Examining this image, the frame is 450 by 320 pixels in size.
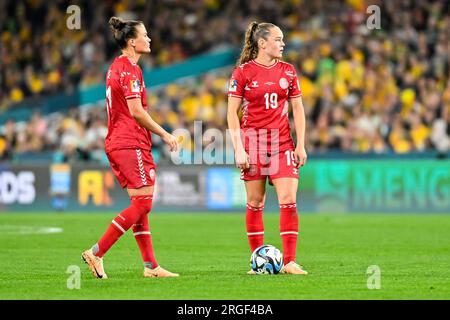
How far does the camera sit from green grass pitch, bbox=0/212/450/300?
9.77m

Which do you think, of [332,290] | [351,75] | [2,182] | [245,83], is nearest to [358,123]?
[351,75]

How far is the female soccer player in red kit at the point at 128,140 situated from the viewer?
1088cm

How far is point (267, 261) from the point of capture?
1122cm

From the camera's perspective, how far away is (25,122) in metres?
27.7

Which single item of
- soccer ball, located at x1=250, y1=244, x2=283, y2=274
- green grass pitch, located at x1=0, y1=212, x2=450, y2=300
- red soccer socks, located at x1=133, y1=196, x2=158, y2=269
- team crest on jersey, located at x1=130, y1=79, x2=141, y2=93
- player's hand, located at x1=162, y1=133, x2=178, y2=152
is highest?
team crest on jersey, located at x1=130, y1=79, x2=141, y2=93

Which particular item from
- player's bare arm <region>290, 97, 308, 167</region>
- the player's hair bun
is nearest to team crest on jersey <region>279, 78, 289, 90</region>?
player's bare arm <region>290, 97, 308, 167</region>

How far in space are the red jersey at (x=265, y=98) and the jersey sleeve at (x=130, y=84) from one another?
3.26 feet

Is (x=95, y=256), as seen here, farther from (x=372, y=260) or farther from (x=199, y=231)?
(x=199, y=231)

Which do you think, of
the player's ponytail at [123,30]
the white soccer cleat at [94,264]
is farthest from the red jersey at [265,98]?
the white soccer cleat at [94,264]

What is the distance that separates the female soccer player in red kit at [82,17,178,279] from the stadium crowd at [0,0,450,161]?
42.5ft

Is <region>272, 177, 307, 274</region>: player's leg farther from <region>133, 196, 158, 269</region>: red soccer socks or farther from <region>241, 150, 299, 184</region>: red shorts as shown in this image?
<region>133, 196, 158, 269</region>: red soccer socks

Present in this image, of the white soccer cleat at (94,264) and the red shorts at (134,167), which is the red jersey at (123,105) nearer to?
the red shorts at (134,167)

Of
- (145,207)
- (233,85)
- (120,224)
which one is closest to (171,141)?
(145,207)

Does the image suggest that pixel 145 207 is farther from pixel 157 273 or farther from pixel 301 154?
pixel 301 154
